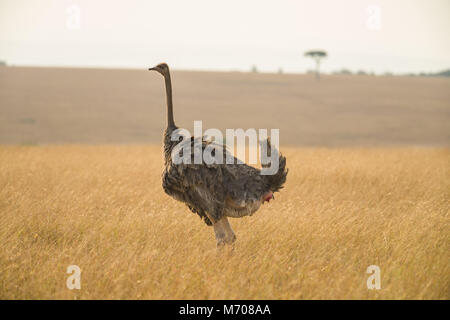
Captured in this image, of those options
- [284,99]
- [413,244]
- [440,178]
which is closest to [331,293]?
[413,244]

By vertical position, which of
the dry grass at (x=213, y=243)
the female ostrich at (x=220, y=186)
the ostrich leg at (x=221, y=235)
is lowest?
the dry grass at (x=213, y=243)

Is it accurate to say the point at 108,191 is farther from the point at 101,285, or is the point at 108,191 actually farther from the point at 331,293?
the point at 331,293

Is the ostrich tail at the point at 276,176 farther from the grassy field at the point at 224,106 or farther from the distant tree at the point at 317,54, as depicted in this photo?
the distant tree at the point at 317,54

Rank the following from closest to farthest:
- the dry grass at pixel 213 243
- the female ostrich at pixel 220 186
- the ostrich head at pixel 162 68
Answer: the dry grass at pixel 213 243
the female ostrich at pixel 220 186
the ostrich head at pixel 162 68

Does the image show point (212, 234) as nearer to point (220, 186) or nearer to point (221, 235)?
point (221, 235)

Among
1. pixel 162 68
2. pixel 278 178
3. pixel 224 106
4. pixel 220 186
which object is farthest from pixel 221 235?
pixel 224 106

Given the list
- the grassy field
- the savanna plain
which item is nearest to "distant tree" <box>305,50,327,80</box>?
the grassy field

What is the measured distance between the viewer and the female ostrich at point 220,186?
209 inches

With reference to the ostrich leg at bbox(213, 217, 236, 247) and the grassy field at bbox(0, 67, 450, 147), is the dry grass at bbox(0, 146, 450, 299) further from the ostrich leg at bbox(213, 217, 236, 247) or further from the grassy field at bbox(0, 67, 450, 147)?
the grassy field at bbox(0, 67, 450, 147)

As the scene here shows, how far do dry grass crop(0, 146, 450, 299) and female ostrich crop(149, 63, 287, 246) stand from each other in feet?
1.77

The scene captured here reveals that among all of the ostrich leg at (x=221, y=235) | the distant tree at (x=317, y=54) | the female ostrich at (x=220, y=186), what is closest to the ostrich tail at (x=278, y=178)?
the female ostrich at (x=220, y=186)

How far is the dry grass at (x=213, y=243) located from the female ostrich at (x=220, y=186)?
21.3 inches
